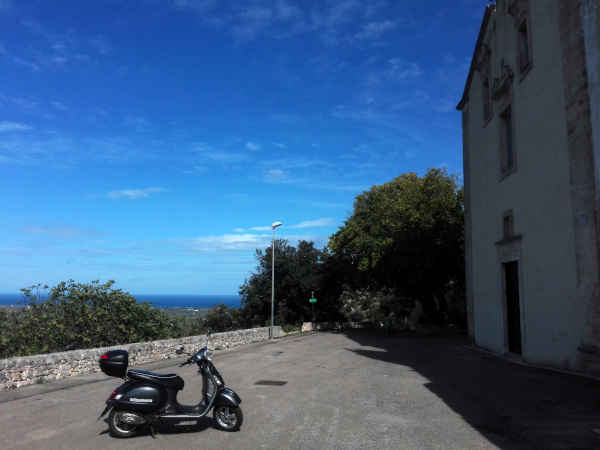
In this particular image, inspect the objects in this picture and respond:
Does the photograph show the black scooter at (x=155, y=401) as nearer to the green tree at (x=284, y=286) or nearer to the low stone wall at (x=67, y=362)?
the low stone wall at (x=67, y=362)

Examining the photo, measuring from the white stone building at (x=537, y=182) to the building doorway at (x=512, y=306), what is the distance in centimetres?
4

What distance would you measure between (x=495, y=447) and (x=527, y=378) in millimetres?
6001

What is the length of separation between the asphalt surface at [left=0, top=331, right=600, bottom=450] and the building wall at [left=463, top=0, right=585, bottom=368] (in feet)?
5.08

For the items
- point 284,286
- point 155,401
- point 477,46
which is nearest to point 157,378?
point 155,401

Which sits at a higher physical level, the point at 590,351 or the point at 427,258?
the point at 427,258

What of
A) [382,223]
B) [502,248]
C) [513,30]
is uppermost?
[513,30]

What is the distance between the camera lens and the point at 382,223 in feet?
97.8

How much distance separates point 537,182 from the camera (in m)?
13.4

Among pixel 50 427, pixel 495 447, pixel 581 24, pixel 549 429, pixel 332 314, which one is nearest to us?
pixel 495 447

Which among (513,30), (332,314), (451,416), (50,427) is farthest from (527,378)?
(332,314)

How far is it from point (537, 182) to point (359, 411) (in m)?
9.19

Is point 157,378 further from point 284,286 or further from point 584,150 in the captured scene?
point 284,286

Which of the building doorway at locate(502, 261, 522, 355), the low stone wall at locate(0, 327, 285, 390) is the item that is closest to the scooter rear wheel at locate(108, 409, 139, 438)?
the low stone wall at locate(0, 327, 285, 390)

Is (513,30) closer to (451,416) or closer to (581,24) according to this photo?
(581,24)
